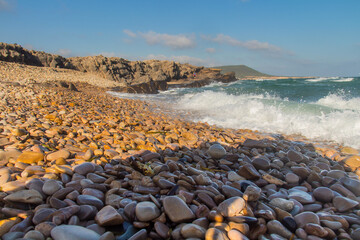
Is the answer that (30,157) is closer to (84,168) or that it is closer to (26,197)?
(84,168)

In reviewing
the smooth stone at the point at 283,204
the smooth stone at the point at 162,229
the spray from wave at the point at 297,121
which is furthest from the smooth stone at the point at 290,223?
the spray from wave at the point at 297,121

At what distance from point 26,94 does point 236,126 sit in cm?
525

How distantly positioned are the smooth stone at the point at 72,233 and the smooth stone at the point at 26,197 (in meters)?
0.36

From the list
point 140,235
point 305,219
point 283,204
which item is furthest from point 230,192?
point 140,235

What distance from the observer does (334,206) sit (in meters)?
1.58

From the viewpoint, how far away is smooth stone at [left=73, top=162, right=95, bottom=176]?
1.71 meters

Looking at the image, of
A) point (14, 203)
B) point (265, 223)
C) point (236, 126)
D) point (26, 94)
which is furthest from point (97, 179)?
point (26, 94)

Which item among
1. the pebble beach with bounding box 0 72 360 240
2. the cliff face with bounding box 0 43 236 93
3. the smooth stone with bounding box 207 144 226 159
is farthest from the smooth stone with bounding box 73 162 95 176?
the cliff face with bounding box 0 43 236 93

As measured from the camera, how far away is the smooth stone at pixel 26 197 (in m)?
1.24

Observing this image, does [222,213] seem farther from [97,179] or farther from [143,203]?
[97,179]

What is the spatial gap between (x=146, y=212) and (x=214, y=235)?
383 mm

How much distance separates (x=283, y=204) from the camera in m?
1.48

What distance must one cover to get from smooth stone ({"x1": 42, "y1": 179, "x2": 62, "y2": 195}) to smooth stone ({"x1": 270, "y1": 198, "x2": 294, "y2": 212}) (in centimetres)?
144

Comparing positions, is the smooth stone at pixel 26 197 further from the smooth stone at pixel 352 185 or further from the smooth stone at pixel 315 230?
the smooth stone at pixel 352 185
